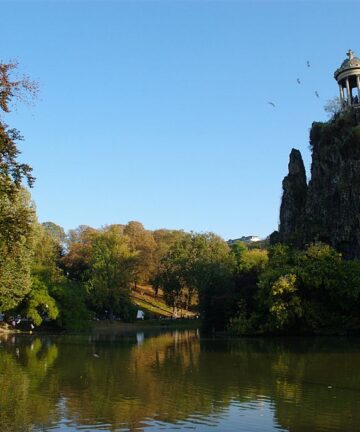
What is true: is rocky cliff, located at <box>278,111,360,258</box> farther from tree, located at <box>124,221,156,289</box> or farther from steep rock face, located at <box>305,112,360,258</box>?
tree, located at <box>124,221,156,289</box>

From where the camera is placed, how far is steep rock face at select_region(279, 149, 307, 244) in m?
74.9

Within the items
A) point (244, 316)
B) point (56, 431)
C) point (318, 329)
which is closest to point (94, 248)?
point (244, 316)

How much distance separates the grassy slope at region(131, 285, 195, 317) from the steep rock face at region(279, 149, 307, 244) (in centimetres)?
3101

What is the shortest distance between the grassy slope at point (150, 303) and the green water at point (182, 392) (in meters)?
66.5

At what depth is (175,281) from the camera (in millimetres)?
89500

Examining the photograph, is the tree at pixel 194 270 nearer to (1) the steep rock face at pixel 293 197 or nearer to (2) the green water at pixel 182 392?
(1) the steep rock face at pixel 293 197

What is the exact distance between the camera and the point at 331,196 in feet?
218

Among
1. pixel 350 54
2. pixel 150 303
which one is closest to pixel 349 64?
pixel 350 54

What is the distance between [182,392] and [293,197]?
6076 cm

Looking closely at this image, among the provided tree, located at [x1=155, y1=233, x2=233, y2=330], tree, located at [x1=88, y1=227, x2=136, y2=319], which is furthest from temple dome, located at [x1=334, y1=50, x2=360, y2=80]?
tree, located at [x1=88, y1=227, x2=136, y2=319]

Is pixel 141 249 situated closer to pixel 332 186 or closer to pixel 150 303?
pixel 150 303

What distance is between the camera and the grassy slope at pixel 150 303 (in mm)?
98625

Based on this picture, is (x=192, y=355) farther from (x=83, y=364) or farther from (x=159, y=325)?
(x=159, y=325)

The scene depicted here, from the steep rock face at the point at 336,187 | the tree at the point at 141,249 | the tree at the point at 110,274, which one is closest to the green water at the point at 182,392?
the steep rock face at the point at 336,187
